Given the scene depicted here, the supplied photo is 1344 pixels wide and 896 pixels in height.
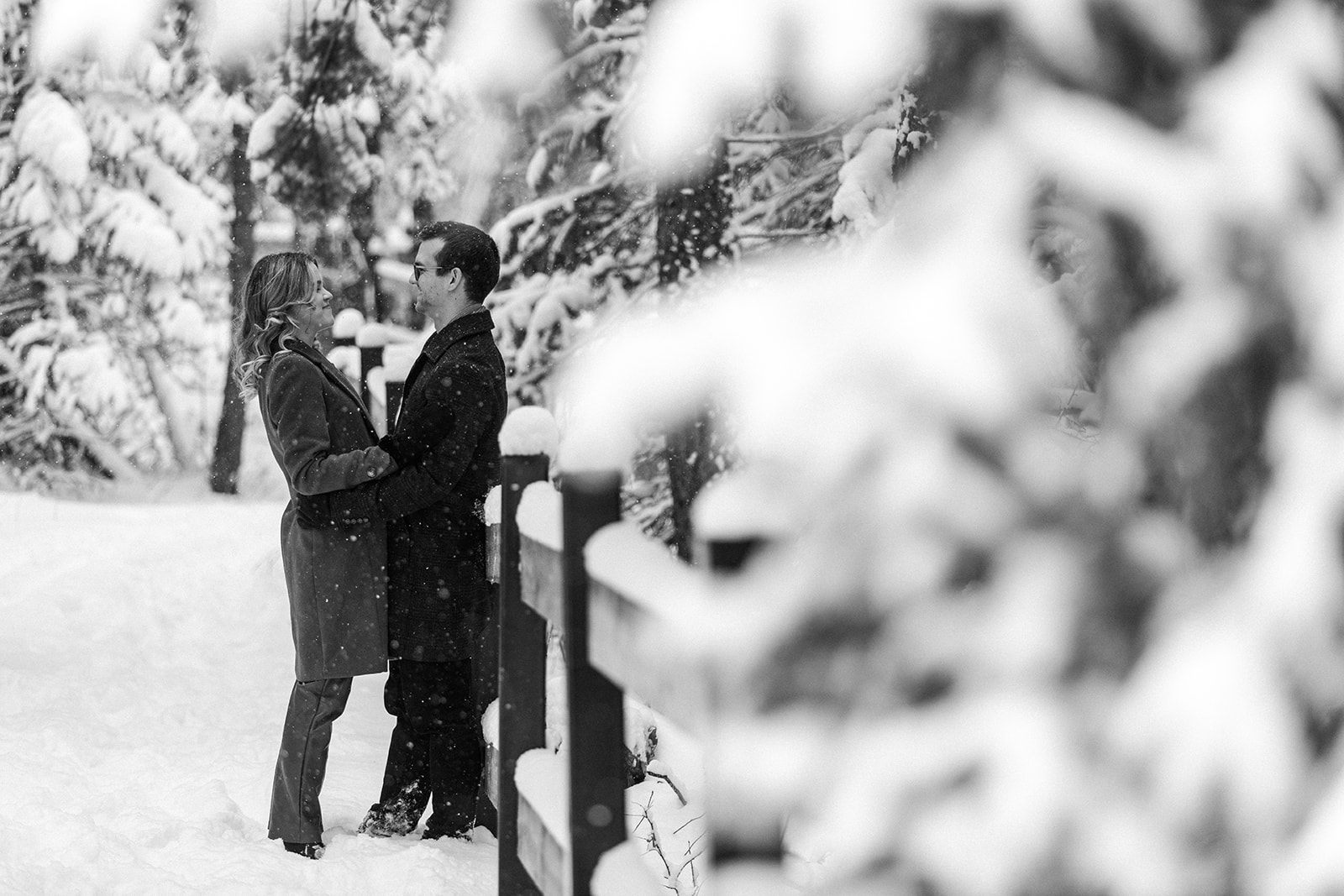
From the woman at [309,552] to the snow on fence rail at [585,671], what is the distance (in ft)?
4.20

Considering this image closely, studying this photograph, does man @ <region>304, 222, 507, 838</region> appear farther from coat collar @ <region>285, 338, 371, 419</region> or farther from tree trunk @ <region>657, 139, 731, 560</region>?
tree trunk @ <region>657, 139, 731, 560</region>

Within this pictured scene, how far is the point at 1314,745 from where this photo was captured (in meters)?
1.34

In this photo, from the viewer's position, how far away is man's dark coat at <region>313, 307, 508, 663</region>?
421 cm

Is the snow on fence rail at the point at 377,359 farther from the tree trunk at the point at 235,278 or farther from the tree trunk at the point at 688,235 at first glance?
the tree trunk at the point at 235,278

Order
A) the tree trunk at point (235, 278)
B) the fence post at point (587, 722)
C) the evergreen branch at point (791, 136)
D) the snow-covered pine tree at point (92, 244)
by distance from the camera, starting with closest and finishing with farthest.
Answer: the fence post at point (587, 722) < the evergreen branch at point (791, 136) < the snow-covered pine tree at point (92, 244) < the tree trunk at point (235, 278)

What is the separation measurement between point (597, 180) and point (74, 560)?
507cm

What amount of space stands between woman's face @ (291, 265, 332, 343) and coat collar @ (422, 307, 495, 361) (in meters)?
0.40

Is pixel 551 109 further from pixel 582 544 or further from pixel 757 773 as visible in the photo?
pixel 757 773

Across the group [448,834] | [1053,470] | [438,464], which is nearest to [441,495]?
[438,464]

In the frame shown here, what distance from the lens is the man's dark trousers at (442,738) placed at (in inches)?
174

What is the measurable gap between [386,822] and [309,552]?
38.0 inches

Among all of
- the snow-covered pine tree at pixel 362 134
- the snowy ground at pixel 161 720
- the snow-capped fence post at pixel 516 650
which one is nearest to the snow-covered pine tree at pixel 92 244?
the snow-covered pine tree at pixel 362 134

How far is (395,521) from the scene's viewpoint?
4.43 meters

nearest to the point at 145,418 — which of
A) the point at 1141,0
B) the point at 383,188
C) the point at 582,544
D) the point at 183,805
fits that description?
the point at 383,188
